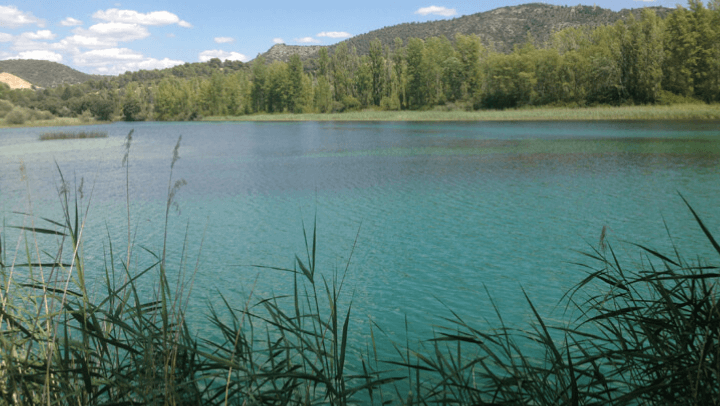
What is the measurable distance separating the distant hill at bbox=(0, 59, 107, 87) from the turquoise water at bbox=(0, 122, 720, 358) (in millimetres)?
148071

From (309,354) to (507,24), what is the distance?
165851 millimetres

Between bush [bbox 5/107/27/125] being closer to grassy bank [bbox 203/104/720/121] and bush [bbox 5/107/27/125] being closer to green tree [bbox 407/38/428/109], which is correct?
grassy bank [bbox 203/104/720/121]

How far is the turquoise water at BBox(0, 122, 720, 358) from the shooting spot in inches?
253

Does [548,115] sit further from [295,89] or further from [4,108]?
[4,108]

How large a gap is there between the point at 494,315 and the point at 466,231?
345 cm

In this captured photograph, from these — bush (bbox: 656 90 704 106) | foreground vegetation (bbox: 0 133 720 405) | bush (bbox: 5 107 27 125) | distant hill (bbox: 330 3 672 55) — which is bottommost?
foreground vegetation (bbox: 0 133 720 405)

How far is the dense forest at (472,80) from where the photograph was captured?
4491 centimetres

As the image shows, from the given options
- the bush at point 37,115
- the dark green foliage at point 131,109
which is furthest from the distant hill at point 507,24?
the bush at point 37,115

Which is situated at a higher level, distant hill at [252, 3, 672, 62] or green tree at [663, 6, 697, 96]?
distant hill at [252, 3, 672, 62]

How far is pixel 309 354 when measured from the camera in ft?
15.7

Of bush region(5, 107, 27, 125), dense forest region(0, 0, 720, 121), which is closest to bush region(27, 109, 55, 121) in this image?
dense forest region(0, 0, 720, 121)

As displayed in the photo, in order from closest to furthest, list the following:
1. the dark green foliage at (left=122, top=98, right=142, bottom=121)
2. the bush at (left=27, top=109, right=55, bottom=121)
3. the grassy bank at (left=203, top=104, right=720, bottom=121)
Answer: the grassy bank at (left=203, top=104, right=720, bottom=121) → the bush at (left=27, top=109, right=55, bottom=121) → the dark green foliage at (left=122, top=98, right=142, bottom=121)

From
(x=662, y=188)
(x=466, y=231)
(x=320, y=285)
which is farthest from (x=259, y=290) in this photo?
(x=662, y=188)

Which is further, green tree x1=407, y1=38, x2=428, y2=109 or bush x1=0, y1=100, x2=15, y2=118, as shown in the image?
green tree x1=407, y1=38, x2=428, y2=109
